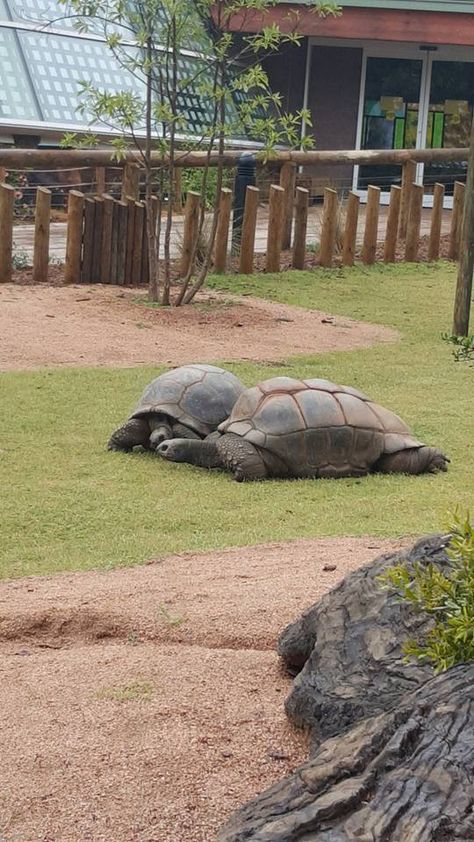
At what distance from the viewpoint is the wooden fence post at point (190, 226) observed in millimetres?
14953

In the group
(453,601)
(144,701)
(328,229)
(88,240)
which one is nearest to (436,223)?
(328,229)

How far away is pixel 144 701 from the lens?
3.83 metres

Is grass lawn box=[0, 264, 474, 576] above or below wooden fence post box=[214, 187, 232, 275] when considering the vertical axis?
below

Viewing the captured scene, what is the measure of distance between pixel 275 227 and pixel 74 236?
3032mm

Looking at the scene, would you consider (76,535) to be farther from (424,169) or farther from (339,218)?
(424,169)

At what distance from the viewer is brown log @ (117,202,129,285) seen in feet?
47.4

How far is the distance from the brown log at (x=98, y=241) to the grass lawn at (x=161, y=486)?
3.51 meters

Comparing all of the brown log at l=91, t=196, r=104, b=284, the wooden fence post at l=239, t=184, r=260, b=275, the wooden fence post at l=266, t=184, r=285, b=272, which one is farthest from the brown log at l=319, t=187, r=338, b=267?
the brown log at l=91, t=196, r=104, b=284

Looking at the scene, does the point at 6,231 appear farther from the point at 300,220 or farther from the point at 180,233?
the point at 300,220

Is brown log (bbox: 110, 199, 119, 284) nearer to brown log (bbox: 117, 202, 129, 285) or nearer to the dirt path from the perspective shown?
brown log (bbox: 117, 202, 129, 285)

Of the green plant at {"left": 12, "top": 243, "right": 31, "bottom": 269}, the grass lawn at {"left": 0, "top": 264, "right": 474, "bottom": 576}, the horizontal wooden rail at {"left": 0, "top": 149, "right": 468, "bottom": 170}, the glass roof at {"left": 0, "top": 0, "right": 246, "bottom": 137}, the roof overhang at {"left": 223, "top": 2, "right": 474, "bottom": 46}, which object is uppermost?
the roof overhang at {"left": 223, "top": 2, "right": 474, "bottom": 46}

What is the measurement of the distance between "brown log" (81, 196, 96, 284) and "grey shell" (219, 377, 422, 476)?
21.5 ft

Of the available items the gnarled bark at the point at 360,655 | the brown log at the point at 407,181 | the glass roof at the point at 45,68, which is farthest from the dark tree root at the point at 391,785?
the glass roof at the point at 45,68

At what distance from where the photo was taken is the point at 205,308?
546 inches
